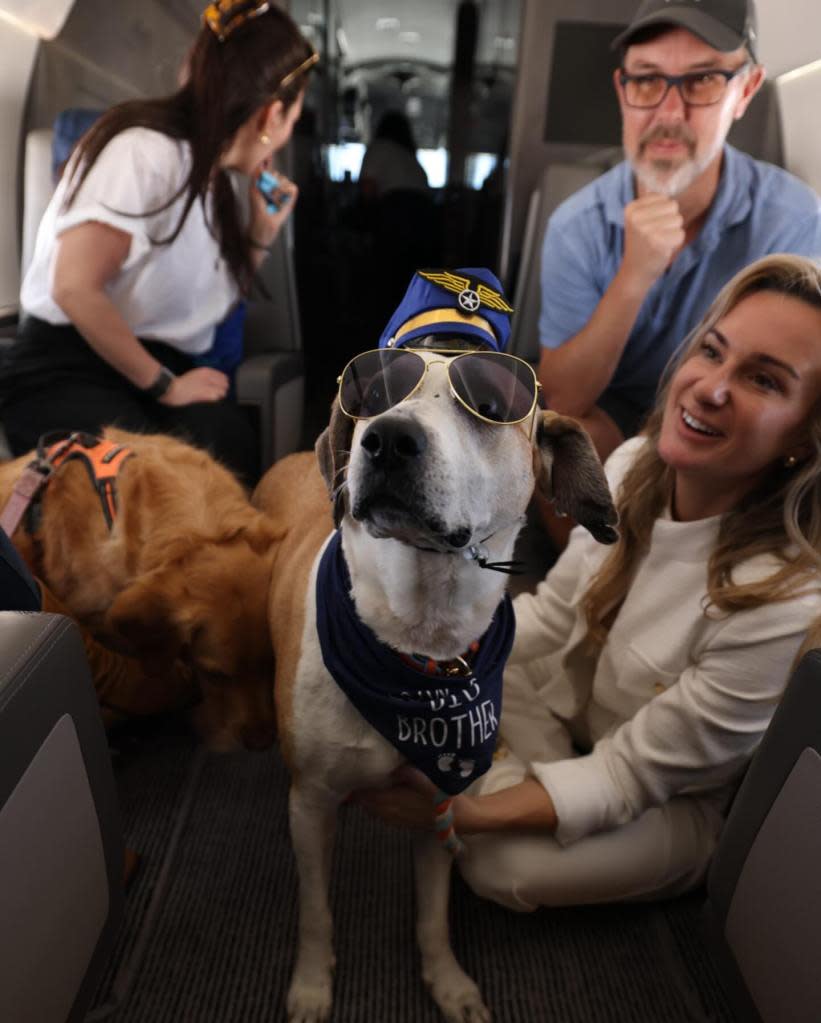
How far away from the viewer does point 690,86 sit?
1210mm

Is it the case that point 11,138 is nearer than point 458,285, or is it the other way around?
point 458,285

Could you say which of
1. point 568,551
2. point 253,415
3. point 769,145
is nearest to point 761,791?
point 568,551

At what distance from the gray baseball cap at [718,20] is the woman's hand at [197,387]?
47.5 inches

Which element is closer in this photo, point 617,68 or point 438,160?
point 617,68

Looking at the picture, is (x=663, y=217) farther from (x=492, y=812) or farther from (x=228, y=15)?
(x=492, y=812)

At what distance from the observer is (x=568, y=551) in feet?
4.76

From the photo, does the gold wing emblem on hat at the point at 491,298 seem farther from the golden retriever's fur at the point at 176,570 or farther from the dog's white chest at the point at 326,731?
the golden retriever's fur at the point at 176,570

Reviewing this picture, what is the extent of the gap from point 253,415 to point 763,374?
133 centimetres

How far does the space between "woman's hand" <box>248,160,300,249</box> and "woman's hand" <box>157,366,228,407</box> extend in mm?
350

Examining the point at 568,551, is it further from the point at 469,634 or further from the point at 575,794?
the point at 469,634

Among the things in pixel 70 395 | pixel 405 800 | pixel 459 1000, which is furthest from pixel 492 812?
pixel 70 395

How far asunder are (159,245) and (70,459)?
52 cm

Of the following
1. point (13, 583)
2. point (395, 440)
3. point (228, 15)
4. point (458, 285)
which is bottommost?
point (13, 583)

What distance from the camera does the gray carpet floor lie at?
3.60 ft
